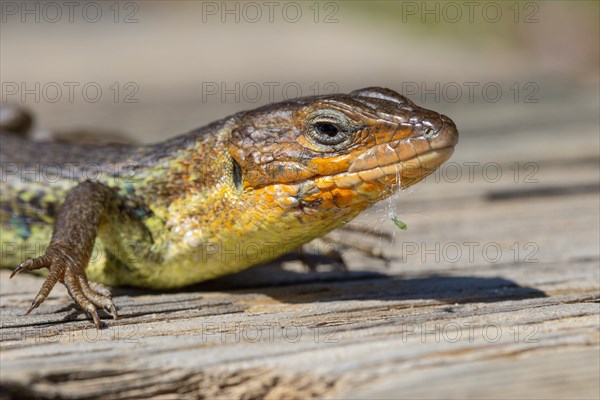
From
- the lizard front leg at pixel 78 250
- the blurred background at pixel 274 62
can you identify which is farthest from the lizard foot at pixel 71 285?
the blurred background at pixel 274 62

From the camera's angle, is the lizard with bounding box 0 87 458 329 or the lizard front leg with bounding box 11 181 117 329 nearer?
the lizard front leg with bounding box 11 181 117 329

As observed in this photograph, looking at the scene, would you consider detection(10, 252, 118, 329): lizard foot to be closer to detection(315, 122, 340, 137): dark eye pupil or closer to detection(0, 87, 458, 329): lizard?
detection(0, 87, 458, 329): lizard

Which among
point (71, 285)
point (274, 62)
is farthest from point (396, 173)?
point (274, 62)

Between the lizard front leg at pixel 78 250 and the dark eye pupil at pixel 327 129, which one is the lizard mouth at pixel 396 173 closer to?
the dark eye pupil at pixel 327 129

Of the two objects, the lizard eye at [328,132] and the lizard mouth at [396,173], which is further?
the lizard eye at [328,132]

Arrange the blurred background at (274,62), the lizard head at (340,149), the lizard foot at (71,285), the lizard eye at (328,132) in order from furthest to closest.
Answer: the blurred background at (274,62) → the lizard eye at (328,132) → the lizard head at (340,149) → the lizard foot at (71,285)

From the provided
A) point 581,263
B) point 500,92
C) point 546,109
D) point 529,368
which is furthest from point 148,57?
point 529,368

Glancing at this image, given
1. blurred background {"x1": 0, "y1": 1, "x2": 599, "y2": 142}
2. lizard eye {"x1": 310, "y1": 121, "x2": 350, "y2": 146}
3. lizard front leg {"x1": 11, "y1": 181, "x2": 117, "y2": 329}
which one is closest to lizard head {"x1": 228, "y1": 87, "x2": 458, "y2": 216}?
lizard eye {"x1": 310, "y1": 121, "x2": 350, "y2": 146}

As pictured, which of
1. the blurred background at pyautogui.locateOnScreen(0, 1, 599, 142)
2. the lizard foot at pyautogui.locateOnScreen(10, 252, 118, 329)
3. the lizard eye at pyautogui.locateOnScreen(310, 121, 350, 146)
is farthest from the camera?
the blurred background at pyautogui.locateOnScreen(0, 1, 599, 142)

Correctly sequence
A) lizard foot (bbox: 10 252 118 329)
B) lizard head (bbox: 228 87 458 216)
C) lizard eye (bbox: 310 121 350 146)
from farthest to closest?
lizard eye (bbox: 310 121 350 146) → lizard head (bbox: 228 87 458 216) → lizard foot (bbox: 10 252 118 329)
